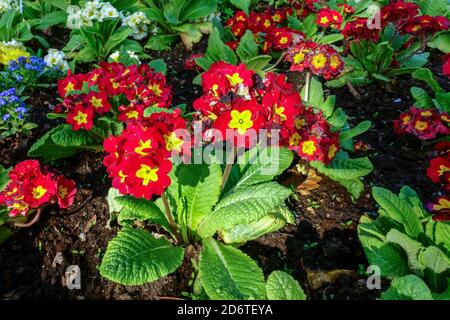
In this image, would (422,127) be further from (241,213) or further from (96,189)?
(96,189)

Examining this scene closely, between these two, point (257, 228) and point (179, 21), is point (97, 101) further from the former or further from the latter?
point (179, 21)

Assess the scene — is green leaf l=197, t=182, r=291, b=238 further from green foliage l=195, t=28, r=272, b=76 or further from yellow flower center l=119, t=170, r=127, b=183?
green foliage l=195, t=28, r=272, b=76

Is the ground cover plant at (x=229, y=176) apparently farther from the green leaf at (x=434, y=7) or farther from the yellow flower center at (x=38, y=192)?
the green leaf at (x=434, y=7)

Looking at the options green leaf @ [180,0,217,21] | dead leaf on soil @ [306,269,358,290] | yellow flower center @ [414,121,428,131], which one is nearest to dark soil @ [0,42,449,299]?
dead leaf on soil @ [306,269,358,290]

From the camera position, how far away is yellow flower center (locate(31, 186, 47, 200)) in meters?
2.29

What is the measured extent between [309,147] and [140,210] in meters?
1.08

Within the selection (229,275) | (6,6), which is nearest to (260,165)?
(229,275)

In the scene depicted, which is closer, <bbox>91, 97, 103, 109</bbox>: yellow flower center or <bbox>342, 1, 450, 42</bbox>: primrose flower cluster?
<bbox>91, 97, 103, 109</bbox>: yellow flower center

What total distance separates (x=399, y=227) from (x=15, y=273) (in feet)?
7.05

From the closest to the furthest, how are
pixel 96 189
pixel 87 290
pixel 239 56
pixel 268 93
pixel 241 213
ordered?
pixel 268 93 < pixel 241 213 < pixel 87 290 < pixel 96 189 < pixel 239 56

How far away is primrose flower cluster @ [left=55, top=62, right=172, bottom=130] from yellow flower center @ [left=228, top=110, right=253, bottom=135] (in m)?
0.85

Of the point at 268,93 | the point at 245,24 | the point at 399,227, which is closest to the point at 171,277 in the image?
the point at 268,93

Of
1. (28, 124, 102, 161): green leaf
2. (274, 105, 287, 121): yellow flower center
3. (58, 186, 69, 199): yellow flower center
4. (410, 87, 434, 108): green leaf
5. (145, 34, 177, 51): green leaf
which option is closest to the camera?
(274, 105, 287, 121): yellow flower center

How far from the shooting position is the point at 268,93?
1.80 metres
